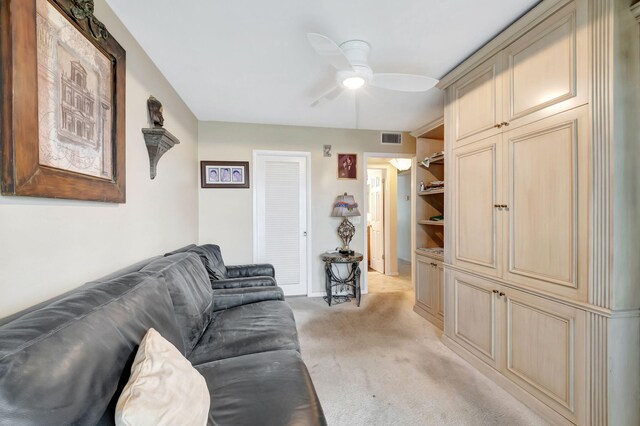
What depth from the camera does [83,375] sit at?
71cm

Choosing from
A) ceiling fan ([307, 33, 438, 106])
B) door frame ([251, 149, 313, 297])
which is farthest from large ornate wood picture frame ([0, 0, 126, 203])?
door frame ([251, 149, 313, 297])

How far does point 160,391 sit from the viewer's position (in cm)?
81

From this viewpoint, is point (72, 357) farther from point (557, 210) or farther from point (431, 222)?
point (431, 222)

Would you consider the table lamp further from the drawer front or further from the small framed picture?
the small framed picture

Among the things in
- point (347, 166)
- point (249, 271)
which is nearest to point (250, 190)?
point (249, 271)

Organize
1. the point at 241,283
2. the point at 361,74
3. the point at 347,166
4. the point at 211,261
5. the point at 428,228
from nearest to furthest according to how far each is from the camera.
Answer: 1. the point at 361,74
2. the point at 241,283
3. the point at 211,261
4. the point at 428,228
5. the point at 347,166

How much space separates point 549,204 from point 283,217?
298cm

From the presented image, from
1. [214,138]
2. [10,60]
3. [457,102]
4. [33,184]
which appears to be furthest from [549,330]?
[214,138]

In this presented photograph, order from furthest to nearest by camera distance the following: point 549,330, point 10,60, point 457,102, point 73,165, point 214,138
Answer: point 214,138
point 457,102
point 549,330
point 73,165
point 10,60

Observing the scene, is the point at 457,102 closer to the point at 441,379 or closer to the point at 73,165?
the point at 441,379

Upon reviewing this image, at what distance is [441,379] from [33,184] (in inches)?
99.8

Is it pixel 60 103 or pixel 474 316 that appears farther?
pixel 474 316

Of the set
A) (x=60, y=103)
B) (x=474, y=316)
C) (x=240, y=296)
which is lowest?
(x=474, y=316)

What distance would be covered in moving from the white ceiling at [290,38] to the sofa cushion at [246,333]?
1.89 metres
